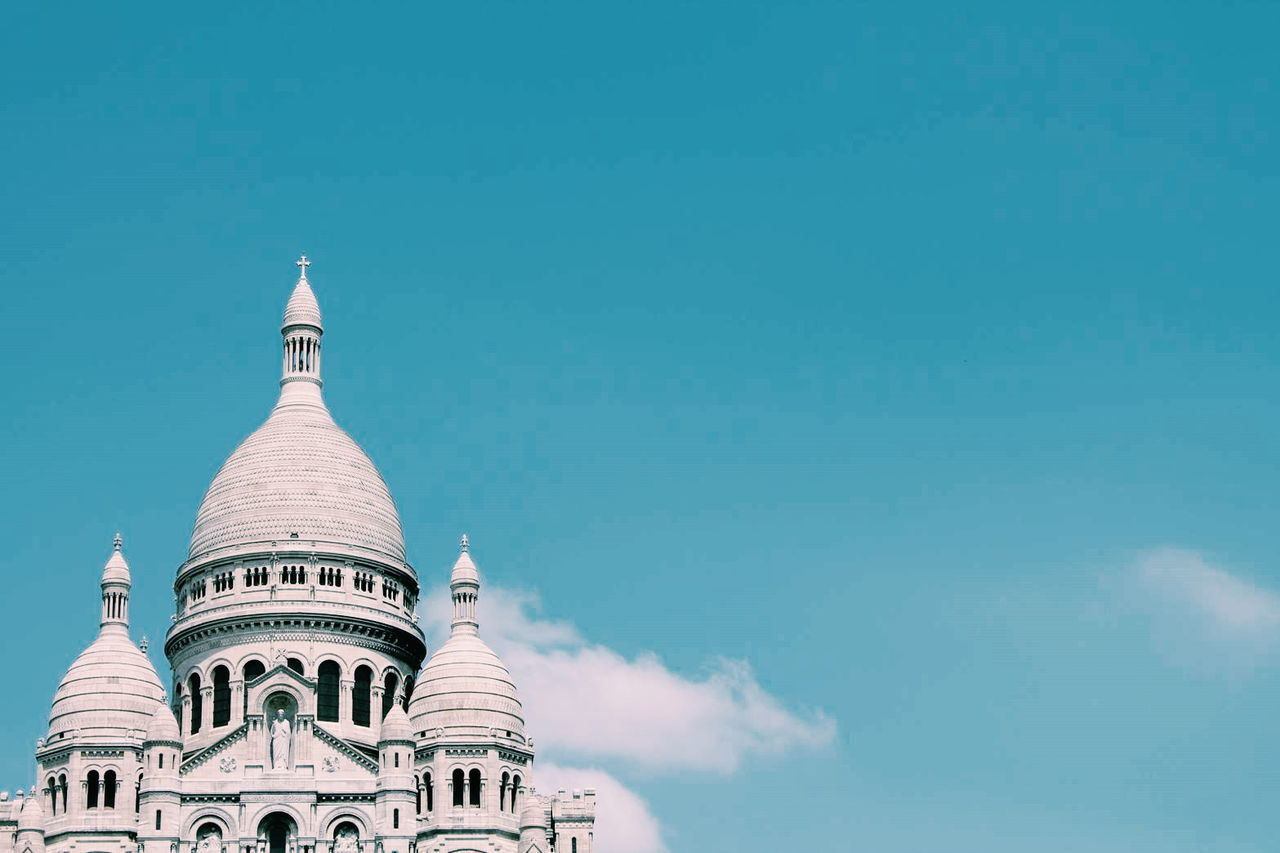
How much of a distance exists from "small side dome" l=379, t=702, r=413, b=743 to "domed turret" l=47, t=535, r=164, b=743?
37.6ft

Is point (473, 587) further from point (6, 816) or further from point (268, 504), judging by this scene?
point (6, 816)

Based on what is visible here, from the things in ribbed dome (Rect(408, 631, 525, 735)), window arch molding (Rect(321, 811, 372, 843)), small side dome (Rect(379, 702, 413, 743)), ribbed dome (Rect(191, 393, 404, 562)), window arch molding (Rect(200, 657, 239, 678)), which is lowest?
window arch molding (Rect(321, 811, 372, 843))

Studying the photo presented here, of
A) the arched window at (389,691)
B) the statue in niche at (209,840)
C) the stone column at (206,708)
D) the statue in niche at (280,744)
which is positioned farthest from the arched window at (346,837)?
the arched window at (389,691)

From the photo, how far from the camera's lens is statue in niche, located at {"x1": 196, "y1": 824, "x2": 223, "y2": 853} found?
126 meters

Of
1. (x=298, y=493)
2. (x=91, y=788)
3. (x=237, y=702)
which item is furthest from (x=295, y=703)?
(x=298, y=493)

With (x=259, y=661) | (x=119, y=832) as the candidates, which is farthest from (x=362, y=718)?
(x=119, y=832)

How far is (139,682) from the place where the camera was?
134 meters

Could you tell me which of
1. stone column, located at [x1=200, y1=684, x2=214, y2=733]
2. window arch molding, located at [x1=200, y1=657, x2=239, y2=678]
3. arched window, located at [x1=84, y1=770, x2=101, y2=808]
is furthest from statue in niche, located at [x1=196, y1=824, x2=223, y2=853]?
window arch molding, located at [x1=200, y1=657, x2=239, y2=678]

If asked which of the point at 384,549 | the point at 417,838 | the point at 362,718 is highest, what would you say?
the point at 384,549

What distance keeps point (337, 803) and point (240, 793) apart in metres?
4.25

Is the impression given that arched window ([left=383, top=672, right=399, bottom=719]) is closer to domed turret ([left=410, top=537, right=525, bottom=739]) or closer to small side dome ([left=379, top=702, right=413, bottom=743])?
domed turret ([left=410, top=537, right=525, bottom=739])

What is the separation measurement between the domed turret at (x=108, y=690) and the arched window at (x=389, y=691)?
10.7 meters

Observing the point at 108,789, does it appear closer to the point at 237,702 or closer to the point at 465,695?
the point at 237,702

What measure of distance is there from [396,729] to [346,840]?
17.7 feet
